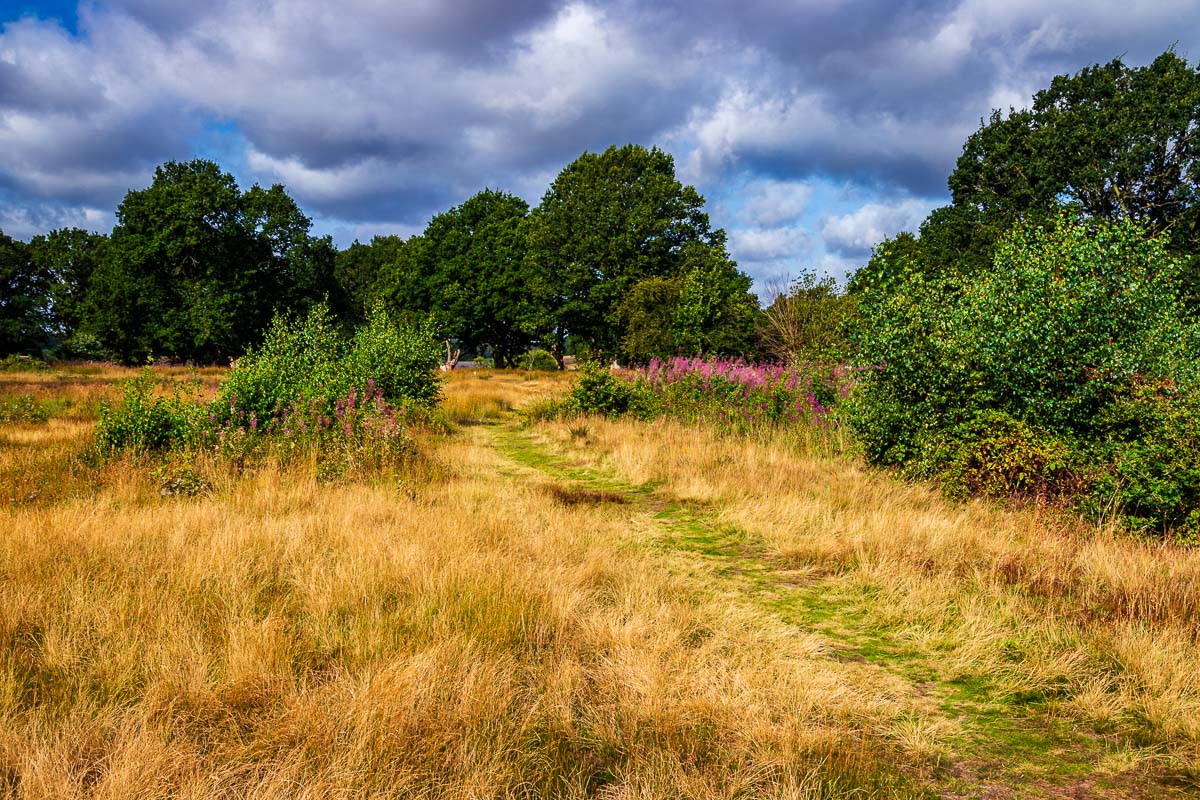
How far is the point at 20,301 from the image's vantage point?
155ft

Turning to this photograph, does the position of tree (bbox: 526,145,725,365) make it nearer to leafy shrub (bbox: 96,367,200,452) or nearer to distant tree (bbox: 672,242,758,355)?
distant tree (bbox: 672,242,758,355)

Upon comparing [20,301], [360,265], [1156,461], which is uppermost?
[360,265]

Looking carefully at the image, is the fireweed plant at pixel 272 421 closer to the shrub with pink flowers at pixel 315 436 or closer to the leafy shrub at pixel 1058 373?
the shrub with pink flowers at pixel 315 436

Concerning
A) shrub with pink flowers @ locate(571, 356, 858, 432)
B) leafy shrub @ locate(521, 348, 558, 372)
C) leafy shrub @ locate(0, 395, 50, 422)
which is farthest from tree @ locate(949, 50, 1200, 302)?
leafy shrub @ locate(521, 348, 558, 372)

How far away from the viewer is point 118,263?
36406 millimetres

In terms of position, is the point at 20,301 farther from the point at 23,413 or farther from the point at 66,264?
the point at 23,413

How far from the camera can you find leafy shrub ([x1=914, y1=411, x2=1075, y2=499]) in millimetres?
6738

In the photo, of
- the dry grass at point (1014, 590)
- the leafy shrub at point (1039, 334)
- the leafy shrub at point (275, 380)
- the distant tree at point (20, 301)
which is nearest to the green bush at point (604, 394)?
the leafy shrub at point (275, 380)

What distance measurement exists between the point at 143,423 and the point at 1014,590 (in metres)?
10.5

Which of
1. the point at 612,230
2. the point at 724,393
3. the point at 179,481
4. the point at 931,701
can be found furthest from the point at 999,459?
the point at 612,230

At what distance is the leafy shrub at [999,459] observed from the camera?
22.1 feet

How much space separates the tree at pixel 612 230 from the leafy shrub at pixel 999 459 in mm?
30504

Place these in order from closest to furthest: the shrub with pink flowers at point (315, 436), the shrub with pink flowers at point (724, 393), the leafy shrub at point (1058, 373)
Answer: the leafy shrub at point (1058, 373) < the shrub with pink flowers at point (315, 436) < the shrub with pink flowers at point (724, 393)

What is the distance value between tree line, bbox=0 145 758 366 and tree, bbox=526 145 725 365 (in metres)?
0.08
